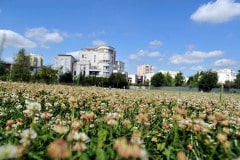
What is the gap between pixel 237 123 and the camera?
1774 mm

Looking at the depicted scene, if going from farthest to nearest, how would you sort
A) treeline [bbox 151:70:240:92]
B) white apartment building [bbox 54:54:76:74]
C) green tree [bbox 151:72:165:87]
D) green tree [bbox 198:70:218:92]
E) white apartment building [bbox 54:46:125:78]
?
white apartment building [bbox 54:54:76:74] < white apartment building [bbox 54:46:125:78] < green tree [bbox 151:72:165:87] < treeline [bbox 151:70:240:92] < green tree [bbox 198:70:218:92]

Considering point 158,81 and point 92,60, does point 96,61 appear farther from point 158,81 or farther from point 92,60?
point 158,81

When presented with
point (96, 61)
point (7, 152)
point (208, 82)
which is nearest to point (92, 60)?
point (96, 61)

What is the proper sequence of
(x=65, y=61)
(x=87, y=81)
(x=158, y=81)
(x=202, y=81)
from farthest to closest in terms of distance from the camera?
(x=65, y=61) < (x=158, y=81) < (x=202, y=81) < (x=87, y=81)

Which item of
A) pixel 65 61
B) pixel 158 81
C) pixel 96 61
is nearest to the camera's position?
pixel 158 81

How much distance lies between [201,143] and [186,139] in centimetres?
19

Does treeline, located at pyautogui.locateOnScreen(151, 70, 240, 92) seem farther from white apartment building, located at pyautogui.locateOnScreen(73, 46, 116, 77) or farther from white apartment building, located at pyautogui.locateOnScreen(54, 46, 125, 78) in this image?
white apartment building, located at pyautogui.locateOnScreen(54, 46, 125, 78)

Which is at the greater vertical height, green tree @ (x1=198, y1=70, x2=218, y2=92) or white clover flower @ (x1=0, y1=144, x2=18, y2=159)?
green tree @ (x1=198, y1=70, x2=218, y2=92)

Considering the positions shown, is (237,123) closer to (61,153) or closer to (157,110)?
(61,153)

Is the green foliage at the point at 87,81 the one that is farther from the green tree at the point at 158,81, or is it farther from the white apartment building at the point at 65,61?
the white apartment building at the point at 65,61

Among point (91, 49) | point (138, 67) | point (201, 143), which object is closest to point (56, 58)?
point (91, 49)

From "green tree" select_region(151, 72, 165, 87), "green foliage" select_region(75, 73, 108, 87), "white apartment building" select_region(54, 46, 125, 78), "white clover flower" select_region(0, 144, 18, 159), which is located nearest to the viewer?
"white clover flower" select_region(0, 144, 18, 159)

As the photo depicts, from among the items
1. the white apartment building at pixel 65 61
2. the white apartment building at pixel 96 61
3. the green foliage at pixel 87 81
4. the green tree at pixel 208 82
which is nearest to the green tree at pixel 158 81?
the green tree at pixel 208 82

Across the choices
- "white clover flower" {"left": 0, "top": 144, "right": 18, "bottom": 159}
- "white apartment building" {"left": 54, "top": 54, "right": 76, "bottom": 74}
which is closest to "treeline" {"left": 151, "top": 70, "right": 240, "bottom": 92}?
"white apartment building" {"left": 54, "top": 54, "right": 76, "bottom": 74}
